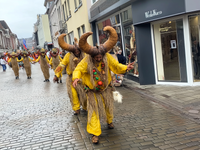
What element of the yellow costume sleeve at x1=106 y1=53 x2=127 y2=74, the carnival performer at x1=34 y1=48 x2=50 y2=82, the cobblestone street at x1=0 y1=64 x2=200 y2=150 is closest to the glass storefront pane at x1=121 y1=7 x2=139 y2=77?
the cobblestone street at x1=0 y1=64 x2=200 y2=150

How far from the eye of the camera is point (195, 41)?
7.84 m

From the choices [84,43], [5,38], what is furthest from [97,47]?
[5,38]

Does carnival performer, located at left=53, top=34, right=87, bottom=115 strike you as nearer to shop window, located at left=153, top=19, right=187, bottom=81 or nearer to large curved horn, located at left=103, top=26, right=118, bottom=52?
large curved horn, located at left=103, top=26, right=118, bottom=52

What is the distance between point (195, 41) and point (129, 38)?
11.0ft

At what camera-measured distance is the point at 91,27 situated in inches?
597

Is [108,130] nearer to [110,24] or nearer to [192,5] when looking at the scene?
[192,5]

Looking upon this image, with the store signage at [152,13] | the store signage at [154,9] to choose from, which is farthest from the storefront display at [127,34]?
the store signage at [152,13]

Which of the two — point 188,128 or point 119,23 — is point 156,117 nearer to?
point 188,128

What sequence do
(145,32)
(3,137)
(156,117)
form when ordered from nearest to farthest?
(3,137), (156,117), (145,32)

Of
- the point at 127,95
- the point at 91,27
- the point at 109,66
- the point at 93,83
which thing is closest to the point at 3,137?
the point at 93,83

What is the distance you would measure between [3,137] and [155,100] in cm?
408

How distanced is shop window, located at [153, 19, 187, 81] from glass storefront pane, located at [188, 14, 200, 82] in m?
0.32

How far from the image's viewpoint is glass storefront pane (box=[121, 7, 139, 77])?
10070 millimetres

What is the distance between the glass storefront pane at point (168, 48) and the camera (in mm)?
8117
